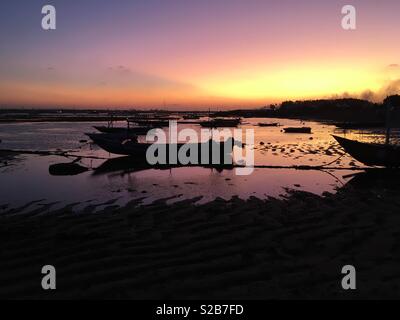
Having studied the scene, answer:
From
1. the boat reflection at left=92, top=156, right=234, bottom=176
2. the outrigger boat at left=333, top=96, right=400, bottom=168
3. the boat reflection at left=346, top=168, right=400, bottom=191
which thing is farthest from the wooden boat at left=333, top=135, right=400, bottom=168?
the boat reflection at left=92, top=156, right=234, bottom=176

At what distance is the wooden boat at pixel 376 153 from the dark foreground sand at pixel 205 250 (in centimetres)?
1031

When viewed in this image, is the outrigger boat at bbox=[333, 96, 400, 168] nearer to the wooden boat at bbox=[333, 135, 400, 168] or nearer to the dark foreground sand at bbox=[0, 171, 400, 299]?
the wooden boat at bbox=[333, 135, 400, 168]

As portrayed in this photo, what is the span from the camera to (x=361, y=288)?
274 inches

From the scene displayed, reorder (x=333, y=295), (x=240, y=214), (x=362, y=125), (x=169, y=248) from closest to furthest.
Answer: (x=333, y=295), (x=169, y=248), (x=240, y=214), (x=362, y=125)

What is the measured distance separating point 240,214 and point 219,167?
1215 cm

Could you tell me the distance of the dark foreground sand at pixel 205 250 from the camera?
7039mm

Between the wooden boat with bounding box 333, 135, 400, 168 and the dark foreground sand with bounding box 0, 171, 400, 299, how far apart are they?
10313mm

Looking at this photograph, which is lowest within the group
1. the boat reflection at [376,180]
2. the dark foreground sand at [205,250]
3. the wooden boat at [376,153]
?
the dark foreground sand at [205,250]

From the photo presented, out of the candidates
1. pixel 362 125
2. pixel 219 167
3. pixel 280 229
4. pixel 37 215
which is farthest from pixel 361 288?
pixel 362 125

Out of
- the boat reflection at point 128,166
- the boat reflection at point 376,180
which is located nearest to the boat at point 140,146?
the boat reflection at point 128,166

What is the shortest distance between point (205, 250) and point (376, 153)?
17999 mm

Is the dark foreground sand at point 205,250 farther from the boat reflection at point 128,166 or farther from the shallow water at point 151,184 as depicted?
the boat reflection at point 128,166

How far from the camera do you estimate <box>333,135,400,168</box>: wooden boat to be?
22.7m
